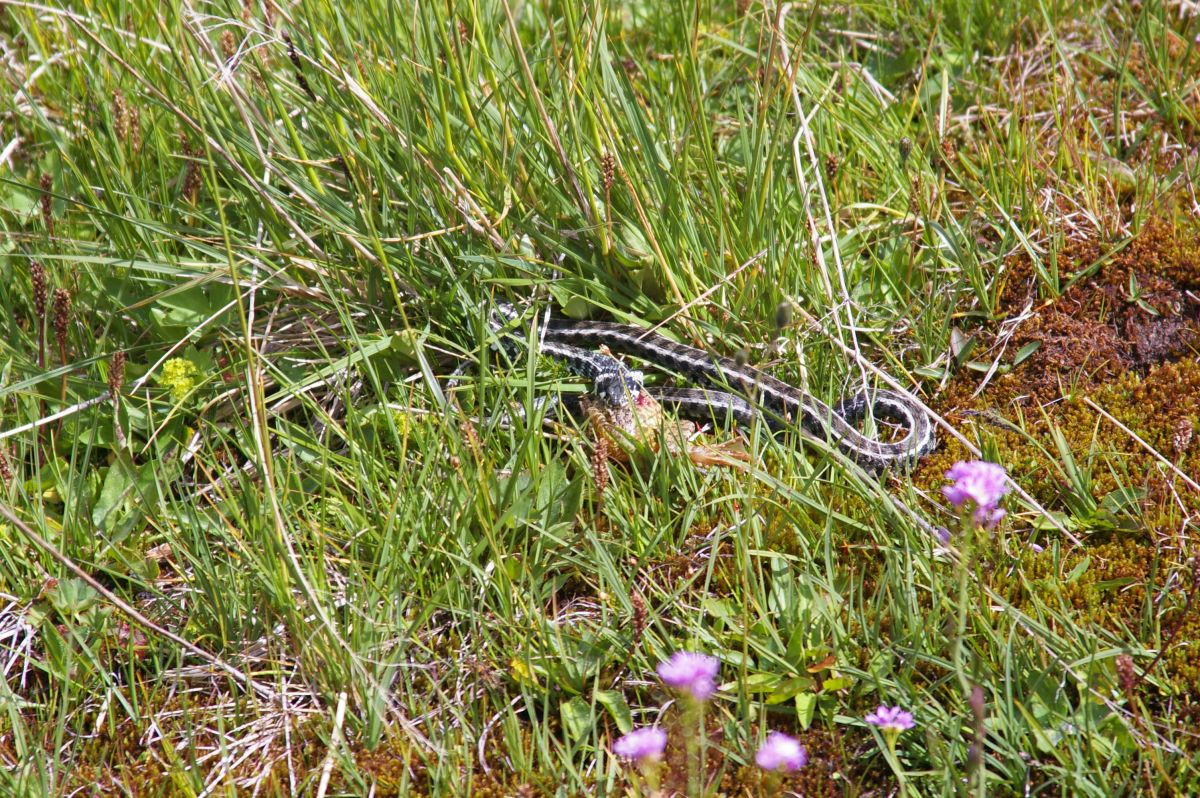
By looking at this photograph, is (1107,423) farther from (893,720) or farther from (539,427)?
(539,427)

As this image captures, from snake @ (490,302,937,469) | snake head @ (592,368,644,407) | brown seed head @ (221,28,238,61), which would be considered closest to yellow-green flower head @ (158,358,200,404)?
snake @ (490,302,937,469)

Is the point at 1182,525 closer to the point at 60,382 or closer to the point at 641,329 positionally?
the point at 641,329

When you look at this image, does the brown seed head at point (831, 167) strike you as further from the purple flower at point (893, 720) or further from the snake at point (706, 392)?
the purple flower at point (893, 720)

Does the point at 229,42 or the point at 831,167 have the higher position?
the point at 229,42

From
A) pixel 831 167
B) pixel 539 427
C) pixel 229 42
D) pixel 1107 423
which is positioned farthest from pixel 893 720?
pixel 229 42

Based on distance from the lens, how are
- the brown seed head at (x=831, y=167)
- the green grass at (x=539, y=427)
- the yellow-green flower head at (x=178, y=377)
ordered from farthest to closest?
1. the brown seed head at (x=831, y=167)
2. the yellow-green flower head at (x=178, y=377)
3. the green grass at (x=539, y=427)

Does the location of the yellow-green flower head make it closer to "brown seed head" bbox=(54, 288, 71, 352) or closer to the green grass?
the green grass

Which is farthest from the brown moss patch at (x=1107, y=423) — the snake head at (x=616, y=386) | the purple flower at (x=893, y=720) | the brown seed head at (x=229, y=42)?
the brown seed head at (x=229, y=42)
